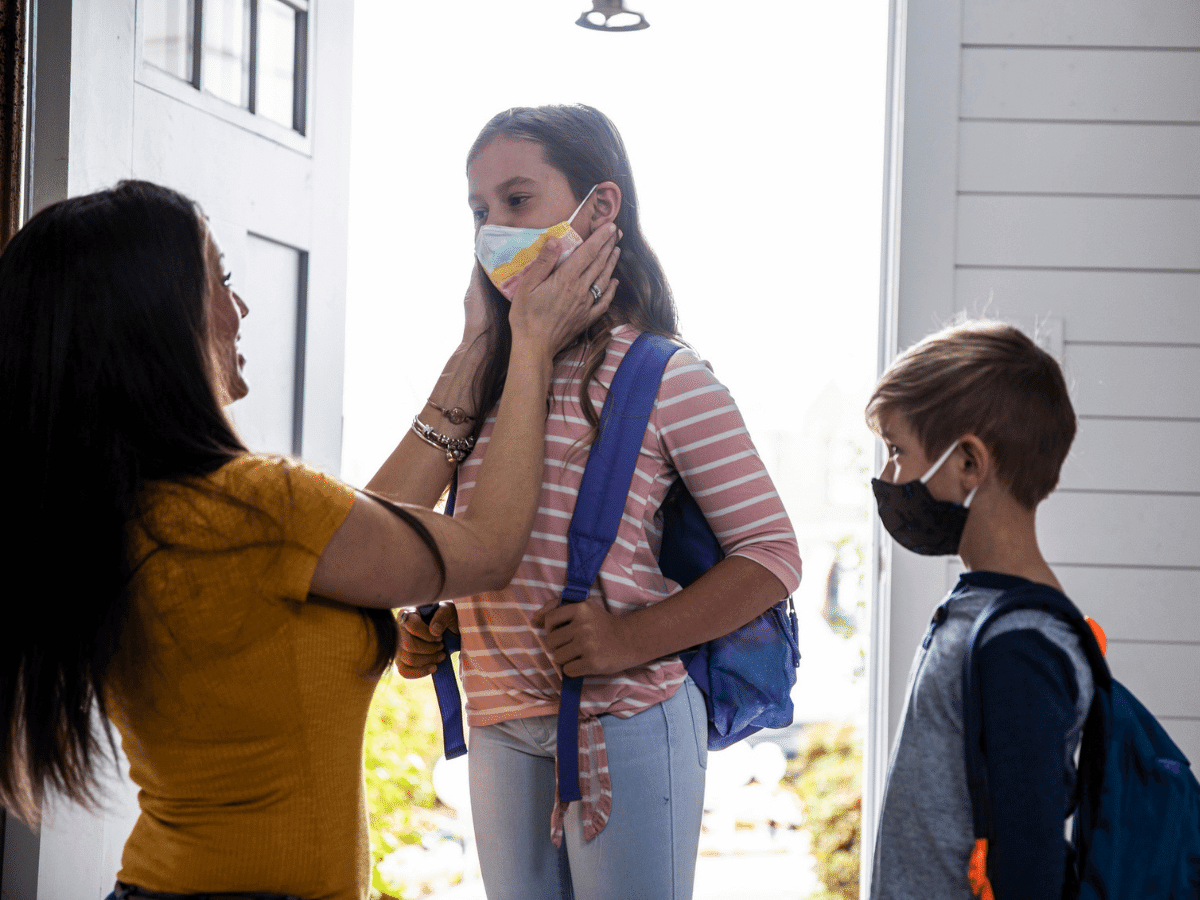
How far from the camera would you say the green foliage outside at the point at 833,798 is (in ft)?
10.3

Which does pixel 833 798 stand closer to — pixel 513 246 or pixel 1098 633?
pixel 1098 633

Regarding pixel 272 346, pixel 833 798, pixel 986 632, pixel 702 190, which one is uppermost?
pixel 702 190

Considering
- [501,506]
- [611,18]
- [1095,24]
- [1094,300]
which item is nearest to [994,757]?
[501,506]

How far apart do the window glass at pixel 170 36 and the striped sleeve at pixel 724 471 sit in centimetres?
124

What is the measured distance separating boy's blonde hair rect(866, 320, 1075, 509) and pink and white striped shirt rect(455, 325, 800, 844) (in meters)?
0.20

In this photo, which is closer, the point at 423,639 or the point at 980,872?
the point at 980,872

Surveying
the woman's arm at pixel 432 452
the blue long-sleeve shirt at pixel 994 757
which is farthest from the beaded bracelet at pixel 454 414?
the blue long-sleeve shirt at pixel 994 757

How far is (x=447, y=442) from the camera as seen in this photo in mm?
1215

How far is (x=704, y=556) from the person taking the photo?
1.12 m

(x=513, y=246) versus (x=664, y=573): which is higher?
(x=513, y=246)

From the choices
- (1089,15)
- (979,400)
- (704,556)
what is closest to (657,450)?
(704,556)

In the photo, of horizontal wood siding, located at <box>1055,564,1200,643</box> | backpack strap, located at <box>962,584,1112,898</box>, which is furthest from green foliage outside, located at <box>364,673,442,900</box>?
backpack strap, located at <box>962,584,1112,898</box>

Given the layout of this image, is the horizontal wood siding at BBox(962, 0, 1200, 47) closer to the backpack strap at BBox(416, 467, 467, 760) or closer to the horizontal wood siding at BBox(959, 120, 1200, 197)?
the horizontal wood siding at BBox(959, 120, 1200, 197)

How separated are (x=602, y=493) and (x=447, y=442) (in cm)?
26
